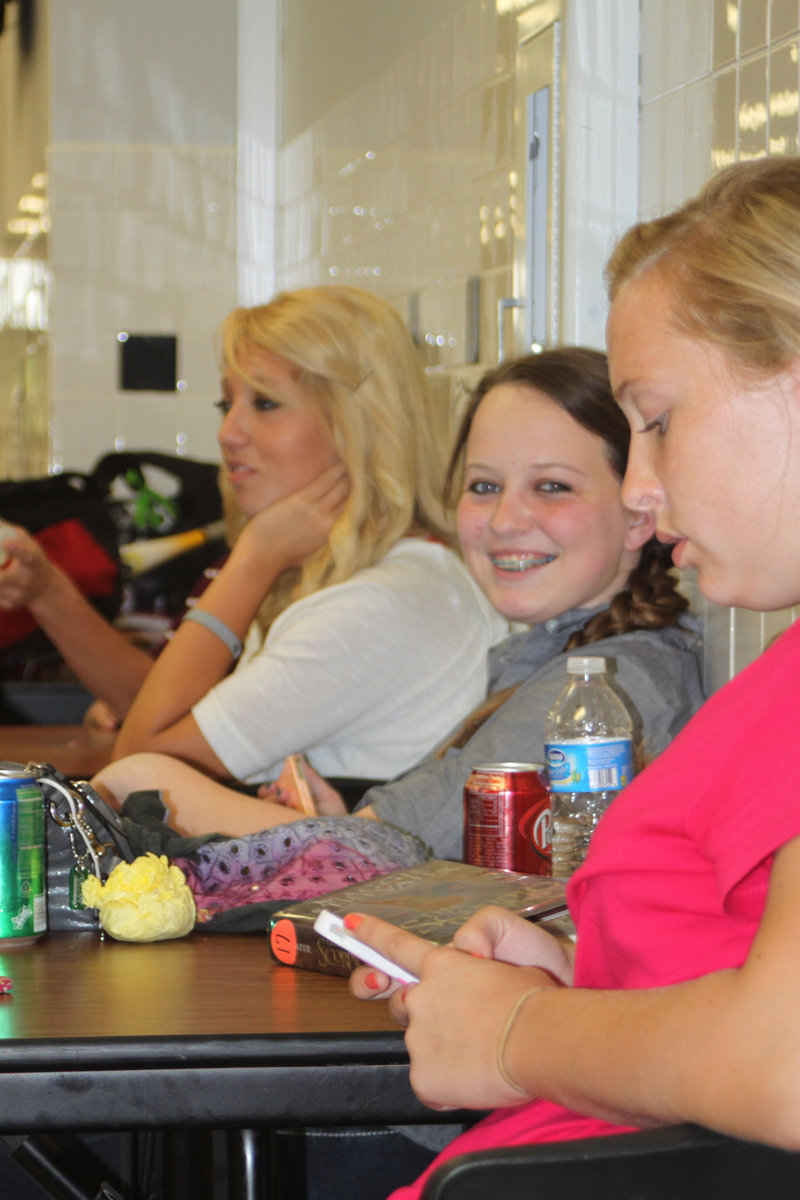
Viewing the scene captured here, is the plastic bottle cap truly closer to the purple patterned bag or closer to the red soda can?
the red soda can

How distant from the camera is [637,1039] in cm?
65

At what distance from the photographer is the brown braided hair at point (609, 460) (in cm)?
151

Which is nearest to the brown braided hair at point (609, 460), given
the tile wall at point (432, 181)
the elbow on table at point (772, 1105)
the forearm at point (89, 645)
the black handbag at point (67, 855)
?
the black handbag at point (67, 855)

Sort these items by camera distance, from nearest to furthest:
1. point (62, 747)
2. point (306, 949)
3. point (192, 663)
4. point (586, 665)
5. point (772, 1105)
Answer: point (772, 1105) < point (306, 949) < point (586, 665) < point (192, 663) < point (62, 747)

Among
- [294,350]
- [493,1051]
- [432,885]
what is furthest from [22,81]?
[493,1051]

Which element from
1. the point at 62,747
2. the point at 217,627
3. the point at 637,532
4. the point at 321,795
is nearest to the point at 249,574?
the point at 217,627

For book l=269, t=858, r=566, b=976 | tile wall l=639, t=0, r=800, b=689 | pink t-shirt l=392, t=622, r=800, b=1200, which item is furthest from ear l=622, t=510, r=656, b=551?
pink t-shirt l=392, t=622, r=800, b=1200

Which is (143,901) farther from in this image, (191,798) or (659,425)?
(659,425)

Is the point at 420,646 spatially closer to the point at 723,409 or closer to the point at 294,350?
the point at 294,350

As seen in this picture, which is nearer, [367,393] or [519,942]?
[519,942]

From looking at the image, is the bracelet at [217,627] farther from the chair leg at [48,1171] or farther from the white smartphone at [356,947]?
the white smartphone at [356,947]

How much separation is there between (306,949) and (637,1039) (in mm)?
405

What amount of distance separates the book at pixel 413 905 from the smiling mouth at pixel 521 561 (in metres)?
0.52

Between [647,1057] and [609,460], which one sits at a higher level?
[609,460]
